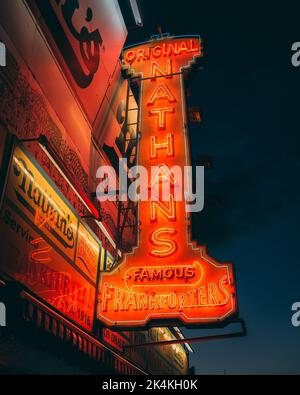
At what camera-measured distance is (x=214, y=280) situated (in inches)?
292

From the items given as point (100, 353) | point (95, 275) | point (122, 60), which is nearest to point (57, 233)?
point (95, 275)

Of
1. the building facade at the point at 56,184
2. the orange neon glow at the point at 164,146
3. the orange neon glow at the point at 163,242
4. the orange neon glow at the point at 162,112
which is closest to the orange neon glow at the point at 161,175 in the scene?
the orange neon glow at the point at 164,146

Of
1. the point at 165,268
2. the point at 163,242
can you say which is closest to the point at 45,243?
the point at 165,268

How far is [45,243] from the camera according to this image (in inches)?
244

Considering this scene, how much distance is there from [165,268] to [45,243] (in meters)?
2.65

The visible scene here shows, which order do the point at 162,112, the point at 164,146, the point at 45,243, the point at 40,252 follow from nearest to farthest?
→ the point at 40,252 → the point at 45,243 → the point at 164,146 → the point at 162,112

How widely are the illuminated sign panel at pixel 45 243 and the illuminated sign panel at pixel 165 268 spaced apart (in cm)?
→ 59

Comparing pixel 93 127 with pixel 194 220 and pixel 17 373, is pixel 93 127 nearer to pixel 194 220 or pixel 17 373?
pixel 194 220

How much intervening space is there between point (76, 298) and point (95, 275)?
1150 mm

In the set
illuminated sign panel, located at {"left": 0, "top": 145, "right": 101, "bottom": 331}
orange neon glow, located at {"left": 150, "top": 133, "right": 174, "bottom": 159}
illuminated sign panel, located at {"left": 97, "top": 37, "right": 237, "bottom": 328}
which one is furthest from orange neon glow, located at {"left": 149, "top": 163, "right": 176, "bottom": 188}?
illuminated sign panel, located at {"left": 0, "top": 145, "right": 101, "bottom": 331}

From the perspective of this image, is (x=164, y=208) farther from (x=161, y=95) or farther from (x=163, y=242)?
(x=161, y=95)

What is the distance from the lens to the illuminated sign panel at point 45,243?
5.29 meters

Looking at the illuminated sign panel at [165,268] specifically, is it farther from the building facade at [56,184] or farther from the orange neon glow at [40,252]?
the orange neon glow at [40,252]

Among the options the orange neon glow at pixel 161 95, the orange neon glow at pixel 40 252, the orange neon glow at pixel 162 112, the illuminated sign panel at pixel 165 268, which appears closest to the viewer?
the orange neon glow at pixel 40 252
